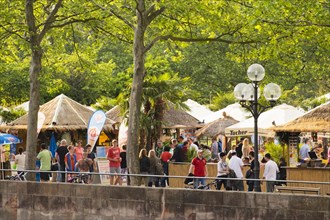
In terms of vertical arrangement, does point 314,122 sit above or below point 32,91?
below

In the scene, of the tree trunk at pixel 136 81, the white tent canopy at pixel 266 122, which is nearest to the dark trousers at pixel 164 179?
the tree trunk at pixel 136 81

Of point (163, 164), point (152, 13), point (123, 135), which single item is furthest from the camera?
point (123, 135)

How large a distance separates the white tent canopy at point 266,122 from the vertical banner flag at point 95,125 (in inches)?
239

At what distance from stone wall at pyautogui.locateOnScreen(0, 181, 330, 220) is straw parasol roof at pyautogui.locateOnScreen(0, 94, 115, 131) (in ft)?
50.6

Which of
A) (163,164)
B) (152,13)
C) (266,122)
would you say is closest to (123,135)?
(266,122)

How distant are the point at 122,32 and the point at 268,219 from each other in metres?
14.3

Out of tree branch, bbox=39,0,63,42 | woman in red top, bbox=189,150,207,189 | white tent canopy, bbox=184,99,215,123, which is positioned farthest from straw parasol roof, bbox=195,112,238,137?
woman in red top, bbox=189,150,207,189

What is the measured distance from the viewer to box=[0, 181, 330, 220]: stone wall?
725 inches

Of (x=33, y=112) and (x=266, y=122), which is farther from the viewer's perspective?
(x=266, y=122)

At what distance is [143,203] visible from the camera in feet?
69.1

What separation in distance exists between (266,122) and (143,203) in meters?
15.8

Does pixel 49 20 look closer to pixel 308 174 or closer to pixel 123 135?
pixel 123 135

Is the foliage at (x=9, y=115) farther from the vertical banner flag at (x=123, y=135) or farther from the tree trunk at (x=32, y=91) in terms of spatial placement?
the tree trunk at (x=32, y=91)

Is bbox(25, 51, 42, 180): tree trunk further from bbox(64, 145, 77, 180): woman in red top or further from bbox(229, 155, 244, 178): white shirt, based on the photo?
bbox(229, 155, 244, 178): white shirt
